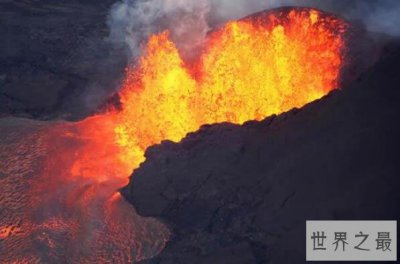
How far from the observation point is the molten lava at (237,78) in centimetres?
1256

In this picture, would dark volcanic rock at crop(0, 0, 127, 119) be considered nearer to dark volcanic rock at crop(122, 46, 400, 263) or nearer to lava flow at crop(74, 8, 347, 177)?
lava flow at crop(74, 8, 347, 177)

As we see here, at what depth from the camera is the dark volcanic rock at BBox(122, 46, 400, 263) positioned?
9.70 meters

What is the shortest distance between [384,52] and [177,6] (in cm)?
588

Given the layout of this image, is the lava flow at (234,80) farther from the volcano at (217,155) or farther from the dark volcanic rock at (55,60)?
the dark volcanic rock at (55,60)

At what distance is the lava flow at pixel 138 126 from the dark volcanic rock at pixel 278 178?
68 centimetres

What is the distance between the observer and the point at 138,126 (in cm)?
1352

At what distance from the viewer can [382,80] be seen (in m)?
10.2

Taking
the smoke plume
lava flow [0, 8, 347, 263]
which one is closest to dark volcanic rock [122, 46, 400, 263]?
lava flow [0, 8, 347, 263]

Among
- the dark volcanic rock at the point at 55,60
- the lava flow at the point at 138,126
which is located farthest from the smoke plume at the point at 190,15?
the dark volcanic rock at the point at 55,60

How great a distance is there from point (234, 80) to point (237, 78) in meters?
0.08

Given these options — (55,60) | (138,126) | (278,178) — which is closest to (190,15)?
(138,126)

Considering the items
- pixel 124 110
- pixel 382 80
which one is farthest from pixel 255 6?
pixel 382 80

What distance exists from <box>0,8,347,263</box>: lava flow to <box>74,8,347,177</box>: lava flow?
24mm

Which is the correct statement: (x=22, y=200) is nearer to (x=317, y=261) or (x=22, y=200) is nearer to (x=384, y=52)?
(x=317, y=261)
